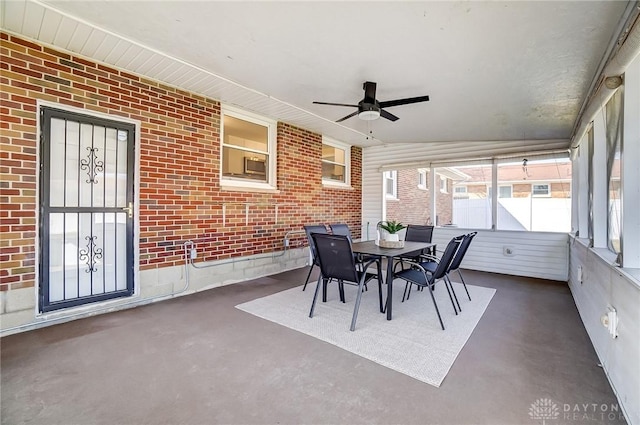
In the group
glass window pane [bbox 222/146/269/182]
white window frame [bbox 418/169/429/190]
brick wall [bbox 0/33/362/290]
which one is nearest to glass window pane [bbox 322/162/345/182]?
brick wall [bbox 0/33/362/290]

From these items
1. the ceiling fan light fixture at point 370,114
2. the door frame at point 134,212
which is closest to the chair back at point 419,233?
the ceiling fan light fixture at point 370,114

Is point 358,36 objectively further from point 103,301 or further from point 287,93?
point 103,301

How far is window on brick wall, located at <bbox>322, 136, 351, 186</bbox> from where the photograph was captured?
21.1 ft

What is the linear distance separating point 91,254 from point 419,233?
14.6 ft

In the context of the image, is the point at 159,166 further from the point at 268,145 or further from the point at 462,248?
the point at 462,248

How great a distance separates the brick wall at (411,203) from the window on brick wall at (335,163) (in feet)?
4.26

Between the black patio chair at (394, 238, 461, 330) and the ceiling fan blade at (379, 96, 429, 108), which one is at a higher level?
the ceiling fan blade at (379, 96, 429, 108)

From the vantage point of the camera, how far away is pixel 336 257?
2.90 meters

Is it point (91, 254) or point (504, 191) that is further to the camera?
point (504, 191)

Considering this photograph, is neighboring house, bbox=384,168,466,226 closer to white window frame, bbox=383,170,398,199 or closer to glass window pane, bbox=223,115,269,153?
white window frame, bbox=383,170,398,199

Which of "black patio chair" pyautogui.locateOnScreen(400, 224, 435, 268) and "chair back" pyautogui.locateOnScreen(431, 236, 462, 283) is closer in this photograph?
"chair back" pyautogui.locateOnScreen(431, 236, 462, 283)

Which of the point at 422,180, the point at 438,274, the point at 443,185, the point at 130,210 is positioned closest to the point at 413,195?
the point at 422,180

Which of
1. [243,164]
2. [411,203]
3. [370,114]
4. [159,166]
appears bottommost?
[411,203]

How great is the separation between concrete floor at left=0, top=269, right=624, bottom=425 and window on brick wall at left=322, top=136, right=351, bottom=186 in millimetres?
4181
